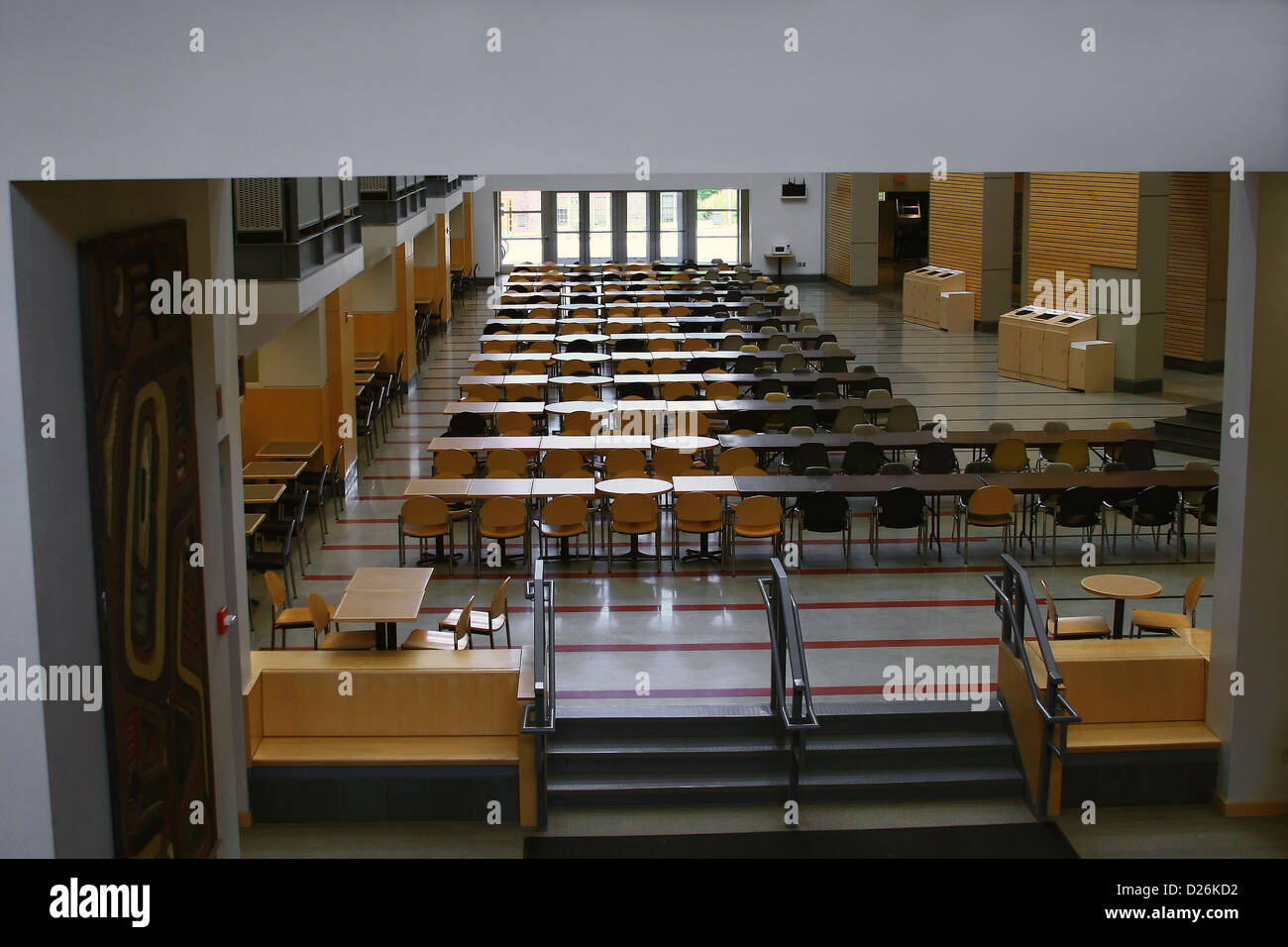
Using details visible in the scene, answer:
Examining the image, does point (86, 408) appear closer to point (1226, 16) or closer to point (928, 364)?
point (1226, 16)

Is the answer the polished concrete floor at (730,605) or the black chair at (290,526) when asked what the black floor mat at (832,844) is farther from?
the black chair at (290,526)

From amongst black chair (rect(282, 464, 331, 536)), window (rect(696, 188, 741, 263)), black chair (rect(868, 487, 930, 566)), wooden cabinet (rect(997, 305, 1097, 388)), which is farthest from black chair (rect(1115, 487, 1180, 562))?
window (rect(696, 188, 741, 263))

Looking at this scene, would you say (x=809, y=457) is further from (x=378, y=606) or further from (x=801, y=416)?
(x=378, y=606)

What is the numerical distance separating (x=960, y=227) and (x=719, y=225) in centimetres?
1130

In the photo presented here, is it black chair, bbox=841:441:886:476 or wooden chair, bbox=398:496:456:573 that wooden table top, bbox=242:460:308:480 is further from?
black chair, bbox=841:441:886:476

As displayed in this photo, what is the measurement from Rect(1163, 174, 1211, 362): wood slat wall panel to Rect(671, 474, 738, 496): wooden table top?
10.9m

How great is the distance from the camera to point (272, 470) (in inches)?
477

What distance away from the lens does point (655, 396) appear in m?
16.1

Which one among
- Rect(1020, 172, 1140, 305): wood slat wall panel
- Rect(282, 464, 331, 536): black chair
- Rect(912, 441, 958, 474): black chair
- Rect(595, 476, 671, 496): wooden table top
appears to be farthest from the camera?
Rect(1020, 172, 1140, 305): wood slat wall panel

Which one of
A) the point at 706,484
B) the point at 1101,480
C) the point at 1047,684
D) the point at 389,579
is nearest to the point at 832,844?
the point at 1047,684

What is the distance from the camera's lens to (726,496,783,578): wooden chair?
432 inches

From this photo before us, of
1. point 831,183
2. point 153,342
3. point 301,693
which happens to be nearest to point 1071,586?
point 301,693

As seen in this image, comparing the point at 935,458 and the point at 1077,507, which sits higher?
the point at 935,458

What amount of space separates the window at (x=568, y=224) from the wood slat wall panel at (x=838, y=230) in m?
6.62
